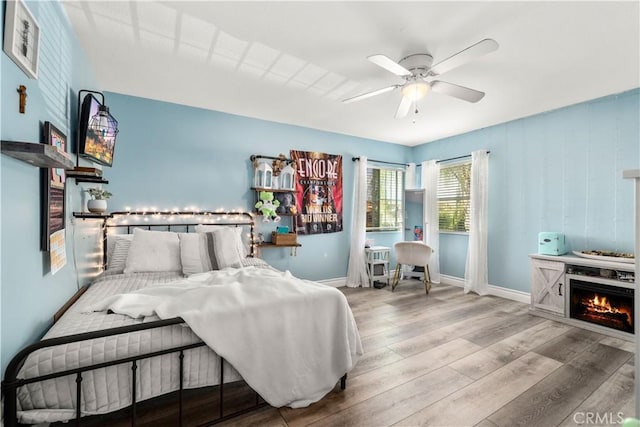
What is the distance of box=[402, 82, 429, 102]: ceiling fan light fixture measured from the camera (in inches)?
95.9

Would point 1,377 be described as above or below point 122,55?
below

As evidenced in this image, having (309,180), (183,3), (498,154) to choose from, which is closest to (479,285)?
(498,154)

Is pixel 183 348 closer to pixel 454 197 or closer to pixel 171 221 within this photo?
pixel 171 221

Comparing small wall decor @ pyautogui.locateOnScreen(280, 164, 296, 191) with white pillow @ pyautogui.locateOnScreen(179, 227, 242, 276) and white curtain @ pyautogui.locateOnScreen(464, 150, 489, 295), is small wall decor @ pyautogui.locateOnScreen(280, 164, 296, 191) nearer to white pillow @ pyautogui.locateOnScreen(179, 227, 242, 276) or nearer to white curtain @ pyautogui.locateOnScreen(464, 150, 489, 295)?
white pillow @ pyautogui.locateOnScreen(179, 227, 242, 276)

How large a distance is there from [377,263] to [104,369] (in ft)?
13.1

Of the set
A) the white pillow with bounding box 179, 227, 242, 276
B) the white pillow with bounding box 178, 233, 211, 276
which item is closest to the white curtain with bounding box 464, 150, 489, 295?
the white pillow with bounding box 179, 227, 242, 276

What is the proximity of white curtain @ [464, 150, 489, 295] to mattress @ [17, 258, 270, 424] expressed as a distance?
3.97m

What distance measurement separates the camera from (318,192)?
4.54 meters

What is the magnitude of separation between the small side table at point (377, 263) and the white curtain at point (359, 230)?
0.30 ft

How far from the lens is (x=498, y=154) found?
14.1 feet

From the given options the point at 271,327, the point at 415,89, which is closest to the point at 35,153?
the point at 271,327

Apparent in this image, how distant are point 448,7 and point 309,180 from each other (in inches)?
115

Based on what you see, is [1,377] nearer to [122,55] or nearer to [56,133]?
[56,133]

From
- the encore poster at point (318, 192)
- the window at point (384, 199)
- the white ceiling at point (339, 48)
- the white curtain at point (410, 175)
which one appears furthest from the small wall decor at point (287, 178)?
the white curtain at point (410, 175)
